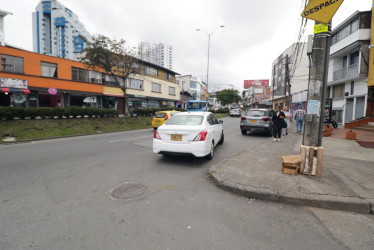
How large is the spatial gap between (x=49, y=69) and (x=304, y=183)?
2622 centimetres

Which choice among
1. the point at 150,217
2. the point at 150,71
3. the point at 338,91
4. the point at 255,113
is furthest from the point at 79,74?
the point at 338,91

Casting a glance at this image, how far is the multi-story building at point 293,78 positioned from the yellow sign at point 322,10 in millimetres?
27425

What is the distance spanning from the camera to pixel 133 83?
31.1 meters

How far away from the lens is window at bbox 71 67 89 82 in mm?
23325

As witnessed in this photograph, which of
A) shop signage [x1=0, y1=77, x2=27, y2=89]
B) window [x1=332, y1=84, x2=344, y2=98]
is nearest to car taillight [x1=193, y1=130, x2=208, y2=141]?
window [x1=332, y1=84, x2=344, y2=98]

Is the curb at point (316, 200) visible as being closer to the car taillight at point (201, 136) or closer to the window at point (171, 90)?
the car taillight at point (201, 136)

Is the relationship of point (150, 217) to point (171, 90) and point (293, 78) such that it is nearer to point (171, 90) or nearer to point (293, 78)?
point (171, 90)

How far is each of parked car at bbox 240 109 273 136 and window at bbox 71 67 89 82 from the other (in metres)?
22.0

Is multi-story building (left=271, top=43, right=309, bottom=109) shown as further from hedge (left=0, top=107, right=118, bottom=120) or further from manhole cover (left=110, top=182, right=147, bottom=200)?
manhole cover (left=110, top=182, right=147, bottom=200)

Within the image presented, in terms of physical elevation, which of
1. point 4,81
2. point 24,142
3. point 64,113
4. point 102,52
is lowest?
point 24,142

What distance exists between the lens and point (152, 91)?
35125mm

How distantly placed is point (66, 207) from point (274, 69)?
62.8m

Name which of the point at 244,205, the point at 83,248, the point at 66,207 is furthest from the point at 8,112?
the point at 244,205

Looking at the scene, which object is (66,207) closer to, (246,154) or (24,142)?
(246,154)
